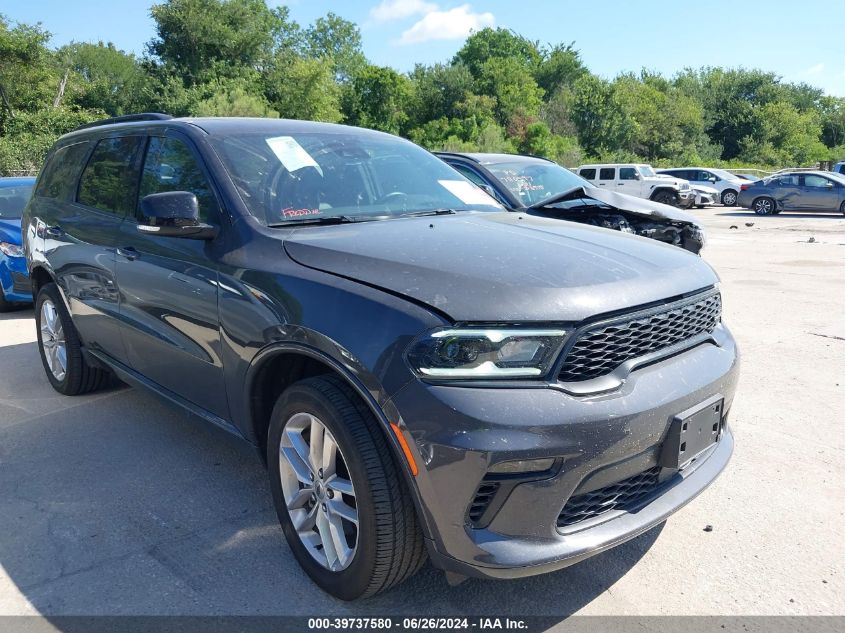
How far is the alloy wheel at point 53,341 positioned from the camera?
15.7 feet

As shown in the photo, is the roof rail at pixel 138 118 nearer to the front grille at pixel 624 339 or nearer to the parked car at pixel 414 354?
the parked car at pixel 414 354

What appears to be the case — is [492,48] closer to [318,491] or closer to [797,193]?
[797,193]

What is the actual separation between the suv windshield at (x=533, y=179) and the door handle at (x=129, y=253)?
4749mm

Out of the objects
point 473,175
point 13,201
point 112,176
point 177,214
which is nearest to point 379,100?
point 13,201

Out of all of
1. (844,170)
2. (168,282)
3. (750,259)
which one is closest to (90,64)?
(844,170)

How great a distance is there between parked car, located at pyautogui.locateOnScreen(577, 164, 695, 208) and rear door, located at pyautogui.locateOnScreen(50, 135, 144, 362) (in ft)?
73.2

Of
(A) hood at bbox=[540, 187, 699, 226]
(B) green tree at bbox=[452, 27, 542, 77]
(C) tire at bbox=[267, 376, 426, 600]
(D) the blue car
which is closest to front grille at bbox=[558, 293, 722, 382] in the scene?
(C) tire at bbox=[267, 376, 426, 600]

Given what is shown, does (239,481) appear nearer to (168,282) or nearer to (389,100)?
(168,282)

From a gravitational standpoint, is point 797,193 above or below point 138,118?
below

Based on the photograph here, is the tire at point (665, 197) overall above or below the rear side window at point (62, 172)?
below

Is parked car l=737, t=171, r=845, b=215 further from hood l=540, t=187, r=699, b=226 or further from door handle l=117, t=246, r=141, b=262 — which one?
door handle l=117, t=246, r=141, b=262

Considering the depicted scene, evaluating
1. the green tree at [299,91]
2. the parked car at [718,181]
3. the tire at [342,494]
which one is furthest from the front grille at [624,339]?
the green tree at [299,91]

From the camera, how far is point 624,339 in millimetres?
2273

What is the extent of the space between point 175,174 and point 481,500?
2.30m
